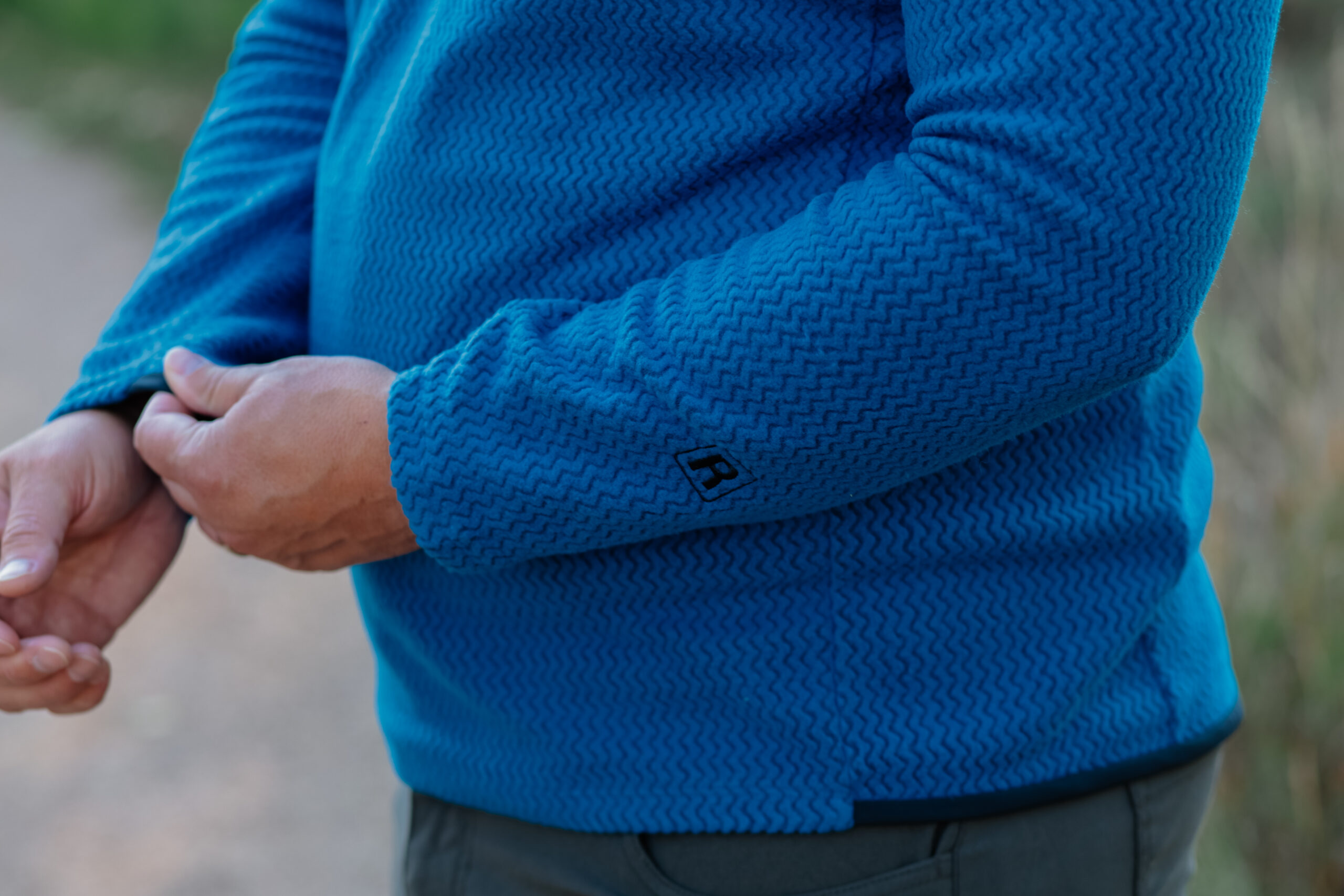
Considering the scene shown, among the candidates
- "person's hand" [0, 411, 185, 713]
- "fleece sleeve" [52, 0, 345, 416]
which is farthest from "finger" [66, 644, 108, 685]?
"fleece sleeve" [52, 0, 345, 416]

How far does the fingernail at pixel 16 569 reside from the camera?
112 cm

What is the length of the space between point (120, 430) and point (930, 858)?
917 mm

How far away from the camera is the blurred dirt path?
282cm

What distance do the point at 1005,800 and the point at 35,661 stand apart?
906 millimetres

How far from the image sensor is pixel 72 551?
1285mm

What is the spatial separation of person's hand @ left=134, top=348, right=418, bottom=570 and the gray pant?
0.34 metres

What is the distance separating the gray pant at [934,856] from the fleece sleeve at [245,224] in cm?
64

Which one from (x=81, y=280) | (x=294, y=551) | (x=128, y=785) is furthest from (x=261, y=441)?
(x=81, y=280)

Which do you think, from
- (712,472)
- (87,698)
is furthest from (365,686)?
(712,472)

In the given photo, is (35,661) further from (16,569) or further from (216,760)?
(216,760)

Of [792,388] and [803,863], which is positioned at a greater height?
[792,388]

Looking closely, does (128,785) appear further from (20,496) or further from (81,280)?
(81,280)

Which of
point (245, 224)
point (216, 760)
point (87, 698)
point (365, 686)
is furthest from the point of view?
point (365, 686)

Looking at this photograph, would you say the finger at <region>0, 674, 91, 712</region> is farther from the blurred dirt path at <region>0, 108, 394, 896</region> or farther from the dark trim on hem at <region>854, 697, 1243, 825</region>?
the blurred dirt path at <region>0, 108, 394, 896</region>
